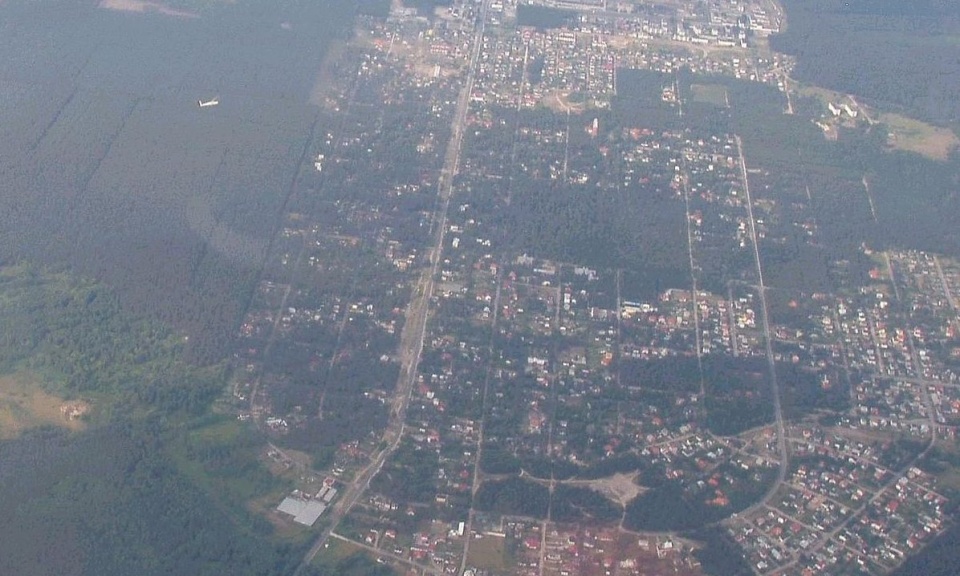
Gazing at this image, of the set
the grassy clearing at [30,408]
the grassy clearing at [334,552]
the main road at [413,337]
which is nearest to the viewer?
the grassy clearing at [334,552]

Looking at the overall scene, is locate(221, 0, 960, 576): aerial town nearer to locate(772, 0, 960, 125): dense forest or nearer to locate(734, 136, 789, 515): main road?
locate(734, 136, 789, 515): main road

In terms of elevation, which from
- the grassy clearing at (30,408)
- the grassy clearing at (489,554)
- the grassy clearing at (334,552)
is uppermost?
the grassy clearing at (30,408)

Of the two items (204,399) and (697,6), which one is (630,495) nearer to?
(204,399)

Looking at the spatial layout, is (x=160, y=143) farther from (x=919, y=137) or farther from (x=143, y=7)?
(x=919, y=137)

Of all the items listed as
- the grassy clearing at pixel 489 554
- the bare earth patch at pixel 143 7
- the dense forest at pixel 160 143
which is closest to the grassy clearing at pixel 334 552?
the grassy clearing at pixel 489 554

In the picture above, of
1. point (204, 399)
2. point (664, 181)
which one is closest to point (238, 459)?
point (204, 399)

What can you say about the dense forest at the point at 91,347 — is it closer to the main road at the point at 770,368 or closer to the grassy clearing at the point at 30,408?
the grassy clearing at the point at 30,408
